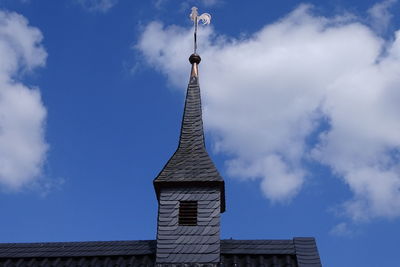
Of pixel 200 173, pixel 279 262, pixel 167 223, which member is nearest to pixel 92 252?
pixel 167 223

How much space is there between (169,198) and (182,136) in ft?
6.65

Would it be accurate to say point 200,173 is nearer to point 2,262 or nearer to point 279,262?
point 279,262

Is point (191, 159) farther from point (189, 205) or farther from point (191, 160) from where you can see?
point (189, 205)

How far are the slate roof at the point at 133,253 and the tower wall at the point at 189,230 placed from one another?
0.41m

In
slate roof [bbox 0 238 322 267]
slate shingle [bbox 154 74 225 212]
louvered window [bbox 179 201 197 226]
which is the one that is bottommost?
slate roof [bbox 0 238 322 267]

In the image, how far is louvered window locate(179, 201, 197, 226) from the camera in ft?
60.3

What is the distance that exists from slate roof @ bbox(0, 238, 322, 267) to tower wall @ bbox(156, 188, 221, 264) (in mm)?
411

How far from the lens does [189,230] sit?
18.2 m

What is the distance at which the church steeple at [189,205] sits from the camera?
17969 mm

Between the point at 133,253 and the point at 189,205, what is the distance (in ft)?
5.63

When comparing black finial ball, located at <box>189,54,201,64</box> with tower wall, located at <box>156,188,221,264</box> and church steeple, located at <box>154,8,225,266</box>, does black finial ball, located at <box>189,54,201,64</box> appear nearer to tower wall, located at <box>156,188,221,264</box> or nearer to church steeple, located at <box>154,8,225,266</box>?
church steeple, located at <box>154,8,225,266</box>

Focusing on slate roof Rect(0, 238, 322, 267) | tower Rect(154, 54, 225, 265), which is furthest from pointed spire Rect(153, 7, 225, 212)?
slate roof Rect(0, 238, 322, 267)

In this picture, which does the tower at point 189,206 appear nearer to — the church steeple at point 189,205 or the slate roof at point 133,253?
the church steeple at point 189,205

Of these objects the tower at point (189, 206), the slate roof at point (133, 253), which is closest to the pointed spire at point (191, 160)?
the tower at point (189, 206)
